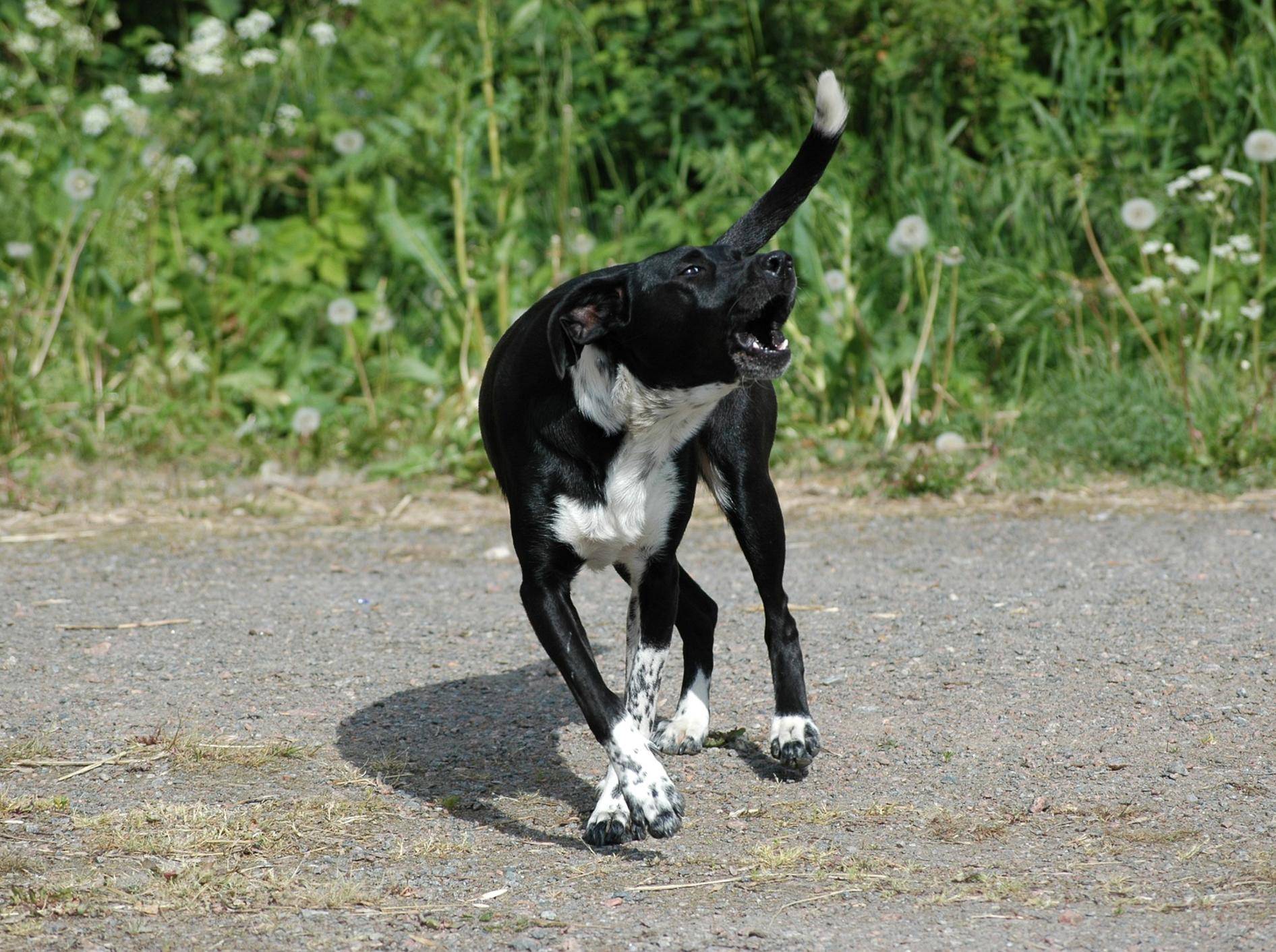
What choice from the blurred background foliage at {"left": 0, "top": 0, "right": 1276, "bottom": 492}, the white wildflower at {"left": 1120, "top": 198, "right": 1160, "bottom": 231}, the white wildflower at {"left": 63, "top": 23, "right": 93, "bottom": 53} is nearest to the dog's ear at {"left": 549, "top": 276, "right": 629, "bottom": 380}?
the blurred background foliage at {"left": 0, "top": 0, "right": 1276, "bottom": 492}

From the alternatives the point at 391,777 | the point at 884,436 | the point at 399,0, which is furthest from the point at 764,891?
the point at 399,0

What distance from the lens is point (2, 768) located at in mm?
3602

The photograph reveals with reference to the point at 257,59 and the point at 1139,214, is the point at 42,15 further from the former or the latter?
the point at 1139,214

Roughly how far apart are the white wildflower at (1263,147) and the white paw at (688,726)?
13.5 feet

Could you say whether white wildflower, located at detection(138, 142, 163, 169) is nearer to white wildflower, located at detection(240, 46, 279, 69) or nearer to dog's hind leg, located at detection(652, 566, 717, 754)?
white wildflower, located at detection(240, 46, 279, 69)

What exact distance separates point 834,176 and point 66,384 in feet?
13.3

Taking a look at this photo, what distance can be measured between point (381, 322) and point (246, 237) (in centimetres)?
82

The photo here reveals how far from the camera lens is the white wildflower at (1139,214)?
6.81 meters

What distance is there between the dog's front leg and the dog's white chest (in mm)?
185

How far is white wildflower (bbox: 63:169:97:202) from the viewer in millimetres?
7480

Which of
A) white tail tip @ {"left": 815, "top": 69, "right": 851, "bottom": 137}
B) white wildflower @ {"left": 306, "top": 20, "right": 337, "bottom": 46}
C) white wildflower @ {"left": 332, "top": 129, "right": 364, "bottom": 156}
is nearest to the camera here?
white tail tip @ {"left": 815, "top": 69, "right": 851, "bottom": 137}

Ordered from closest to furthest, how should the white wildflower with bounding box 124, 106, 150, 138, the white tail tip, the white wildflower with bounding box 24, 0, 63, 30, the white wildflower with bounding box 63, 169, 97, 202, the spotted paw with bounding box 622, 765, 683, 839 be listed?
the spotted paw with bounding box 622, 765, 683, 839
the white tail tip
the white wildflower with bounding box 63, 169, 97, 202
the white wildflower with bounding box 124, 106, 150, 138
the white wildflower with bounding box 24, 0, 63, 30

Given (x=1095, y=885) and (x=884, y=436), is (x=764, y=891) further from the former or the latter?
(x=884, y=436)

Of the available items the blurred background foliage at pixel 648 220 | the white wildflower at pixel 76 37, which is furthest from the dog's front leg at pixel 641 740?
the white wildflower at pixel 76 37
